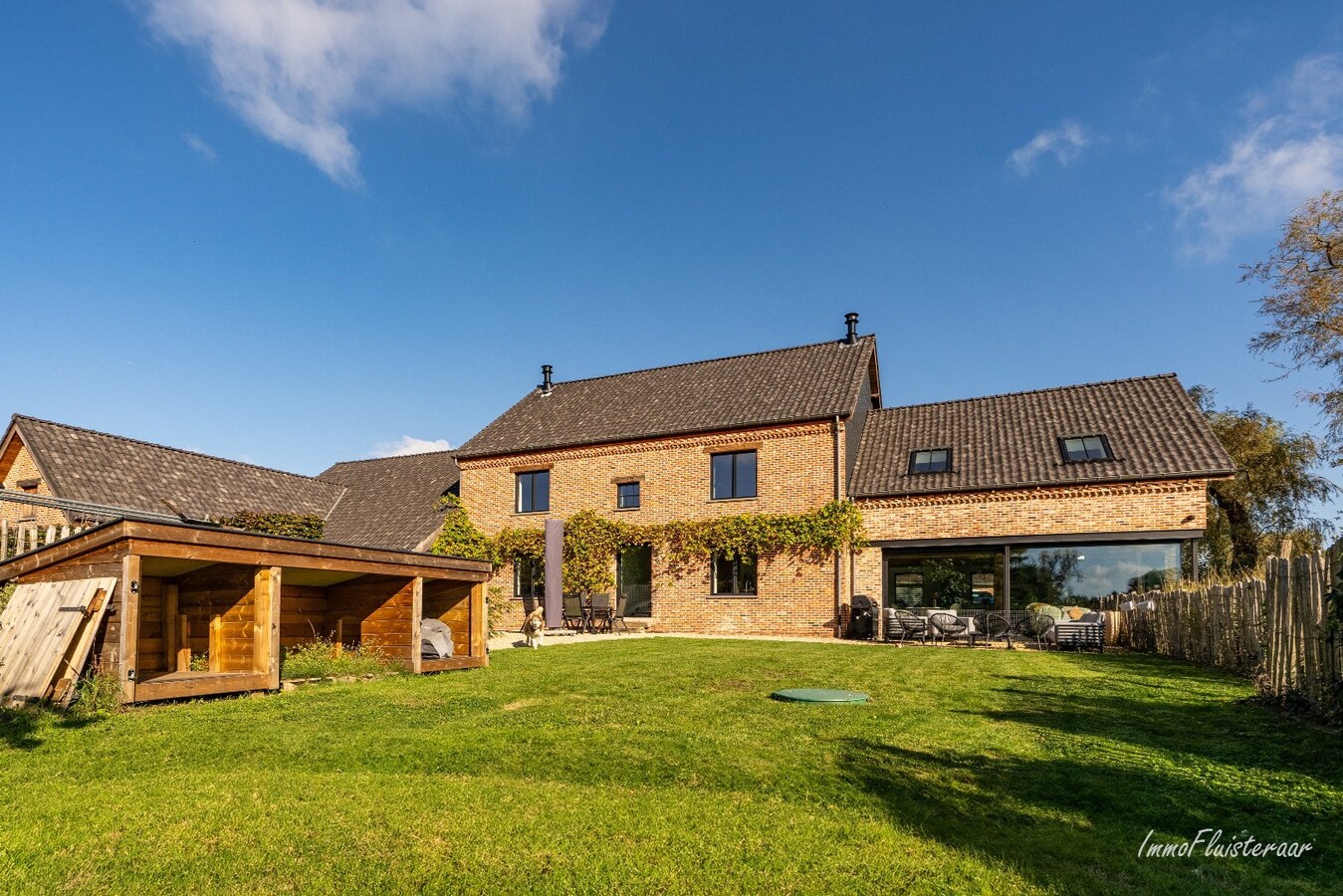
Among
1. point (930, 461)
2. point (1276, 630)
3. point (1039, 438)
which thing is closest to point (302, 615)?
point (1276, 630)

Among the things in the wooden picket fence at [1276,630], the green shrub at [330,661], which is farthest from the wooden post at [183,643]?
the wooden picket fence at [1276,630]

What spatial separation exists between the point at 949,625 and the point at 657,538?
8.22 m

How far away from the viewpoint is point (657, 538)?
2200 cm

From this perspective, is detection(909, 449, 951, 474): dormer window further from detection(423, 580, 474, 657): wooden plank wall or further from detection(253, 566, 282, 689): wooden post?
detection(253, 566, 282, 689): wooden post

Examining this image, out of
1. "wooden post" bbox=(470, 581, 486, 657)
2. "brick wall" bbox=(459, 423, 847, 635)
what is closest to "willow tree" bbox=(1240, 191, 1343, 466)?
"brick wall" bbox=(459, 423, 847, 635)

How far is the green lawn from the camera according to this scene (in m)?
3.53

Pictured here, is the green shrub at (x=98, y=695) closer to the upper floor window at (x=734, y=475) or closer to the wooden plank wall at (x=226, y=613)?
the wooden plank wall at (x=226, y=613)

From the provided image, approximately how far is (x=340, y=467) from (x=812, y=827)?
104 ft

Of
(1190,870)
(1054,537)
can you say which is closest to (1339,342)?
(1054,537)

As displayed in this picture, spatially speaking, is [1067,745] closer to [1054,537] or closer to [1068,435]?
[1054,537]

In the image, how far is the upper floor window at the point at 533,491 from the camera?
79.5ft

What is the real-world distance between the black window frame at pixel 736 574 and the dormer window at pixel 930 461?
4.83 m

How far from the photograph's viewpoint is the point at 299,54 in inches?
440

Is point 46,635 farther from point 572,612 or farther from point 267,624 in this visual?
point 572,612
